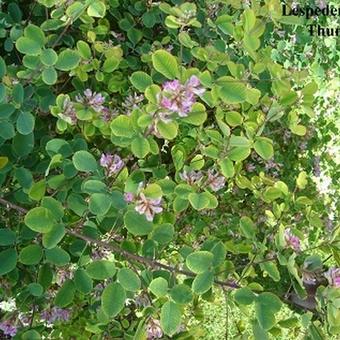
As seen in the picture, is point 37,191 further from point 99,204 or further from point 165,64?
point 165,64

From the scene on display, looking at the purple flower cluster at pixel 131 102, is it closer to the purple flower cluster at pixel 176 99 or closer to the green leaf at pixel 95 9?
the green leaf at pixel 95 9

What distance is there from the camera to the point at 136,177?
94 centimetres

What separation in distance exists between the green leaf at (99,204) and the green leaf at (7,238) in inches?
7.1

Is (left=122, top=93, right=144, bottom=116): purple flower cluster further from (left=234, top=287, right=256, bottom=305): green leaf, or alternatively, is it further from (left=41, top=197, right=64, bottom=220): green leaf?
(left=234, top=287, right=256, bottom=305): green leaf

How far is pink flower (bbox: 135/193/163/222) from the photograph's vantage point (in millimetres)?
854

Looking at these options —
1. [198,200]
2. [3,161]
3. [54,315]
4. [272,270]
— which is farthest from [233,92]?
[54,315]

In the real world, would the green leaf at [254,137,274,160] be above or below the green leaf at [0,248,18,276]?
above

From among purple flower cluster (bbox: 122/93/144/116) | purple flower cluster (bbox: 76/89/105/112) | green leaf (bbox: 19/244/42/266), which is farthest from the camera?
purple flower cluster (bbox: 122/93/144/116)

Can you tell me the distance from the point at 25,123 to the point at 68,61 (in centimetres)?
13

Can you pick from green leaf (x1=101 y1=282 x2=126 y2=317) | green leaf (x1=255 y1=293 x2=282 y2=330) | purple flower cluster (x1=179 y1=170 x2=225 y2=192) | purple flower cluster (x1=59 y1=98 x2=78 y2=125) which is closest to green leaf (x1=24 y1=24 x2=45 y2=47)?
purple flower cluster (x1=59 y1=98 x2=78 y2=125)

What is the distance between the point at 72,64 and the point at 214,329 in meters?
2.30

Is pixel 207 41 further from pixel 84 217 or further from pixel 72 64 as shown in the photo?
pixel 84 217

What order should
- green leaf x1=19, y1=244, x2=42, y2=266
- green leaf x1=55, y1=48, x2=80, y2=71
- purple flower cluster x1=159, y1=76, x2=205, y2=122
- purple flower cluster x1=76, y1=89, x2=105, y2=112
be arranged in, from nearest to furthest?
purple flower cluster x1=159, y1=76, x2=205, y2=122 < green leaf x1=19, y1=244, x2=42, y2=266 < green leaf x1=55, y1=48, x2=80, y2=71 < purple flower cluster x1=76, y1=89, x2=105, y2=112

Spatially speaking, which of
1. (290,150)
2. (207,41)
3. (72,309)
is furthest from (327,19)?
(72,309)
